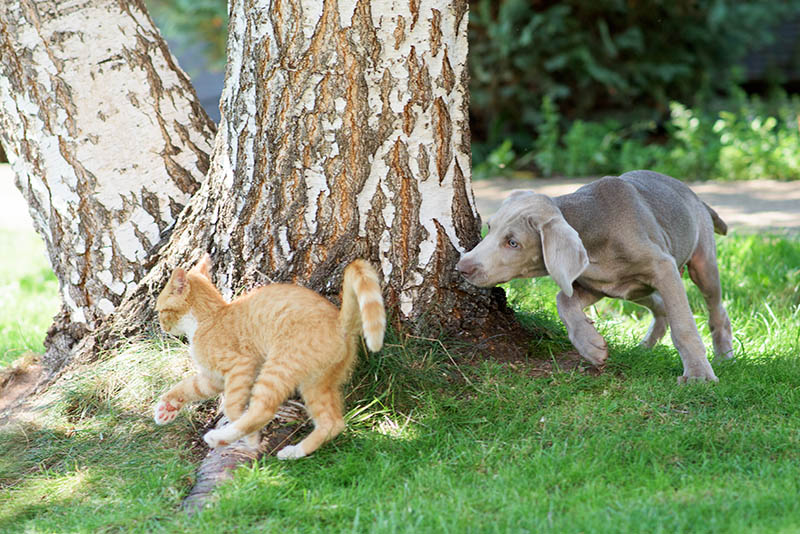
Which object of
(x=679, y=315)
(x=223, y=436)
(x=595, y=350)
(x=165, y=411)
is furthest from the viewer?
(x=679, y=315)

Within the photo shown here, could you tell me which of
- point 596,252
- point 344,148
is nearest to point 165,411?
point 344,148

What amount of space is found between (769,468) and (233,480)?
78.5 inches

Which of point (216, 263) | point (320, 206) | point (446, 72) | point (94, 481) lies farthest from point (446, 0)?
point (94, 481)

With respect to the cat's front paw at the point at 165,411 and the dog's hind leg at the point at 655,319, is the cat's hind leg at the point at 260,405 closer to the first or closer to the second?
the cat's front paw at the point at 165,411

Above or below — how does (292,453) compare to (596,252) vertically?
below

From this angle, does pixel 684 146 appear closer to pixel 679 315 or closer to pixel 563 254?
pixel 679 315

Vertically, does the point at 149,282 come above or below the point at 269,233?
below

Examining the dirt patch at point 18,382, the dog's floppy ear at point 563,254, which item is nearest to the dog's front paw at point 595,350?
the dog's floppy ear at point 563,254

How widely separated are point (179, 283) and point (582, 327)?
1.87 metres

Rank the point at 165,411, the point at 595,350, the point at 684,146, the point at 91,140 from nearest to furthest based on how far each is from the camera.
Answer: the point at 165,411 → the point at 595,350 → the point at 91,140 → the point at 684,146

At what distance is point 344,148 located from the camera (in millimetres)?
3930

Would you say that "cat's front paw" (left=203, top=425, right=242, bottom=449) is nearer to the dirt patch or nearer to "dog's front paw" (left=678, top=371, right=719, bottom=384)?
the dirt patch

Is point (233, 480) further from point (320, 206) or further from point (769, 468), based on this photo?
point (769, 468)

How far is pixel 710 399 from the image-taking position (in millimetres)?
3816
